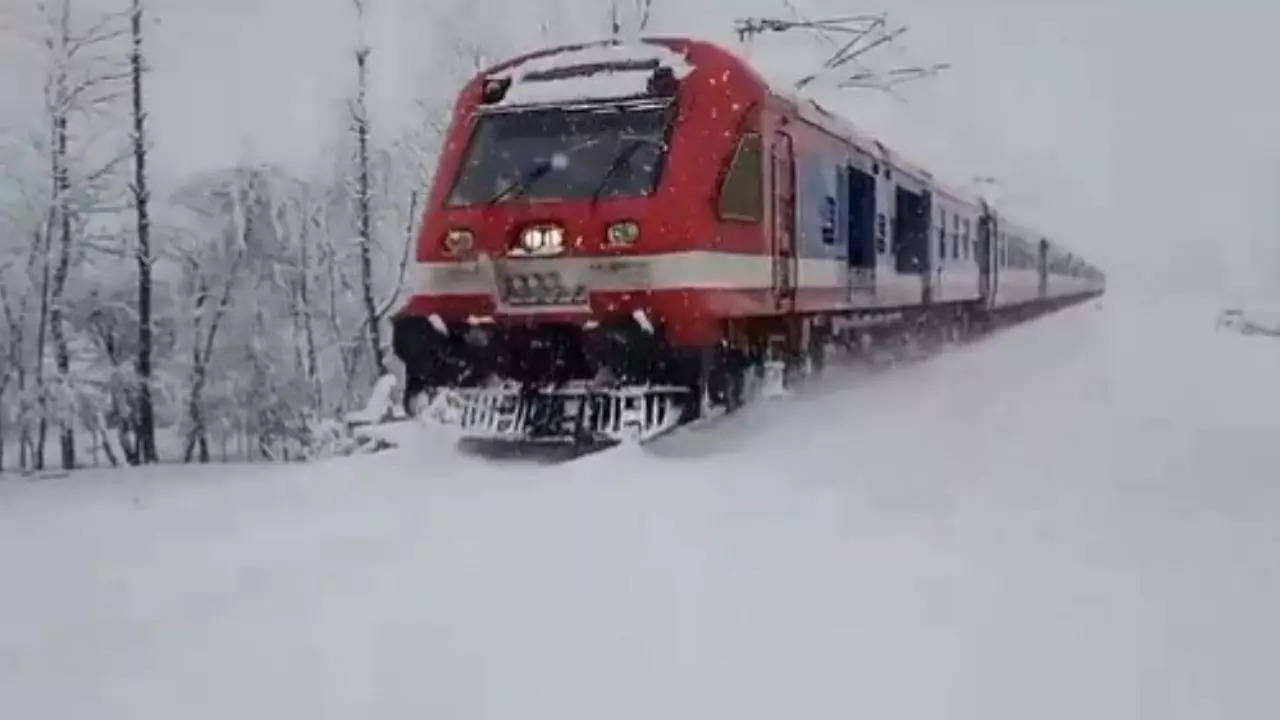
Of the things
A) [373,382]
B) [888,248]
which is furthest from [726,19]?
[888,248]

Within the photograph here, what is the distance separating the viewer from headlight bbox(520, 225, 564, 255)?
2.99 m

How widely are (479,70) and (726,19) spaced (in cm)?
64

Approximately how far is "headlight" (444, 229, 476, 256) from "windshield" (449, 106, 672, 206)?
84mm

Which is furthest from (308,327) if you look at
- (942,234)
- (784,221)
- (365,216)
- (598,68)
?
(942,234)

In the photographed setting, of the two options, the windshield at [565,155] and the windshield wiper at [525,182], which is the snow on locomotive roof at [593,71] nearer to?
the windshield at [565,155]

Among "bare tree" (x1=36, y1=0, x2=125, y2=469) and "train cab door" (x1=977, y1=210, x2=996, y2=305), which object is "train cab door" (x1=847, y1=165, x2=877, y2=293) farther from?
"bare tree" (x1=36, y1=0, x2=125, y2=469)

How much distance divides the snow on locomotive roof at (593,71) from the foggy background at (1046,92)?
28cm

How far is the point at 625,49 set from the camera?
120 inches

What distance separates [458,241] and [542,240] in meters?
0.24

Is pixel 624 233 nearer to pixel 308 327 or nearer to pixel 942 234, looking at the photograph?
pixel 308 327

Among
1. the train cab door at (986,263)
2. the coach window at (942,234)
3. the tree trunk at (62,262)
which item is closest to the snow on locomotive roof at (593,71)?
the tree trunk at (62,262)

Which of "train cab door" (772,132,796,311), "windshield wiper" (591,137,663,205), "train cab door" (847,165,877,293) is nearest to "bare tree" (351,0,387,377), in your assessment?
"windshield wiper" (591,137,663,205)

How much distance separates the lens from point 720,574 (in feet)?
6.47

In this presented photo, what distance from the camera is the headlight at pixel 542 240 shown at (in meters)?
2.99
